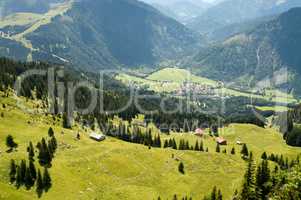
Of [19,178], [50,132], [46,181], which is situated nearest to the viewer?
[19,178]

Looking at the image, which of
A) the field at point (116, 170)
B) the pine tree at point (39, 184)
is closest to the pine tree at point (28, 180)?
the pine tree at point (39, 184)

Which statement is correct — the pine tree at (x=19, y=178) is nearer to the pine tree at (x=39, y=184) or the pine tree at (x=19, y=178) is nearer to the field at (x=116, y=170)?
the field at (x=116, y=170)

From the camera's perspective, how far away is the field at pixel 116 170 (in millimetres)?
130500

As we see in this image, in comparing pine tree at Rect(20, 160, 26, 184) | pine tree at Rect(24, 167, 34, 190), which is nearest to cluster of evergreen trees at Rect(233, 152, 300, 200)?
pine tree at Rect(24, 167, 34, 190)

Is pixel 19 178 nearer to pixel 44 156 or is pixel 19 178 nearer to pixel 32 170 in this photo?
pixel 32 170

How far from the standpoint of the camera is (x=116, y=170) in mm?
148625

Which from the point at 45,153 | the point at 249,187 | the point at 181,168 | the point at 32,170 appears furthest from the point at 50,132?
the point at 249,187

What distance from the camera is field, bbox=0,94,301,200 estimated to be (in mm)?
130500

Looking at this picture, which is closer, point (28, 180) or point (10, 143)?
point (28, 180)

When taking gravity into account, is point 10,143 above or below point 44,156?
above

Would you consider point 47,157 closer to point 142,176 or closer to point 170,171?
point 142,176

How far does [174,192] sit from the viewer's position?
141625 mm

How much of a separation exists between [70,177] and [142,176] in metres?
27.4

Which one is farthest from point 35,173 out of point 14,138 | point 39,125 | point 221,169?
point 221,169
